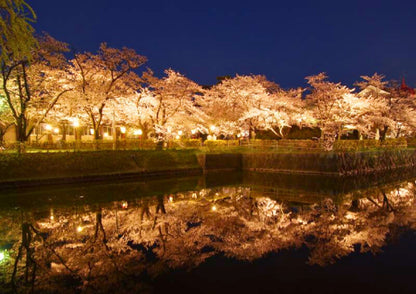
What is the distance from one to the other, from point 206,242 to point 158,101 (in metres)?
23.9

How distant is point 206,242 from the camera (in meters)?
10.7

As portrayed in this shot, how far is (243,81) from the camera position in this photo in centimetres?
3575

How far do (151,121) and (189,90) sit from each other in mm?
5503

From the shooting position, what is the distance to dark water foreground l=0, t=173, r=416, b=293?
778 cm

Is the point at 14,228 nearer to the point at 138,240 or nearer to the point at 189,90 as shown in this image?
the point at 138,240

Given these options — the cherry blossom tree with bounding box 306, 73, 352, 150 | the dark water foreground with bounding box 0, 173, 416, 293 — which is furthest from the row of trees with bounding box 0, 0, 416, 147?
the dark water foreground with bounding box 0, 173, 416, 293

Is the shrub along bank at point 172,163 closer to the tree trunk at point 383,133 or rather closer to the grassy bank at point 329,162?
the grassy bank at point 329,162

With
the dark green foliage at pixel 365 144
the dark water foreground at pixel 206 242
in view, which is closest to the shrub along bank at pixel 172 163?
the dark green foliage at pixel 365 144

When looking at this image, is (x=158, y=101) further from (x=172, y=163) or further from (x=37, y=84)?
(x=37, y=84)

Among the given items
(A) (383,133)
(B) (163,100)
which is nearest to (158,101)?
(B) (163,100)

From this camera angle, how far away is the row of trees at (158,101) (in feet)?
83.1

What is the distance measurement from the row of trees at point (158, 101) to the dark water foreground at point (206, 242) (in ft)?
33.0

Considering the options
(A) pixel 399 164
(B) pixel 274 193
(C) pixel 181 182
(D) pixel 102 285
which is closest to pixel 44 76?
(C) pixel 181 182

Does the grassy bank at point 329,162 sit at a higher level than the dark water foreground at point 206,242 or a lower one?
higher
